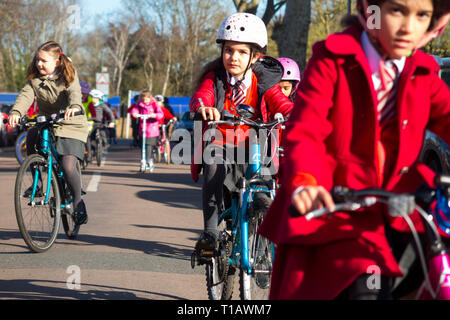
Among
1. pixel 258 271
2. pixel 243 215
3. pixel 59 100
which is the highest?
pixel 59 100

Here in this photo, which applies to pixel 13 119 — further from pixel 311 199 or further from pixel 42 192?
pixel 311 199

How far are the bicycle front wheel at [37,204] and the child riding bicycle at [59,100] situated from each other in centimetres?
23

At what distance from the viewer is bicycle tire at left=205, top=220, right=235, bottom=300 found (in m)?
4.71

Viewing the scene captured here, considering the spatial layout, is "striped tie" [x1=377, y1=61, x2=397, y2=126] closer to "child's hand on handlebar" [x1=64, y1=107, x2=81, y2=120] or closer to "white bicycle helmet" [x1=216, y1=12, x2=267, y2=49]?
"white bicycle helmet" [x1=216, y1=12, x2=267, y2=49]

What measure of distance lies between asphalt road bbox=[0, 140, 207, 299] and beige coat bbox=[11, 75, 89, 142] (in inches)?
42.8

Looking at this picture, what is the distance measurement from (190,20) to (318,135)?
152 ft

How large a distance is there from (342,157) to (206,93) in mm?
2394

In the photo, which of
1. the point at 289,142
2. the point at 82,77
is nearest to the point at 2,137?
the point at 289,142

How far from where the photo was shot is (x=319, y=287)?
235cm

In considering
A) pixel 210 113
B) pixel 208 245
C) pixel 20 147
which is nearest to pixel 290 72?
pixel 208 245

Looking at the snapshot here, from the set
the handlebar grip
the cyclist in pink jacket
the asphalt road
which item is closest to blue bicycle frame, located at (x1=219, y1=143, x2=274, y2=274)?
the asphalt road

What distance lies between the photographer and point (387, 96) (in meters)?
2.54

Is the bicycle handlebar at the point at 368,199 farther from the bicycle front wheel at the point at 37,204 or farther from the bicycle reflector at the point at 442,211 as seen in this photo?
the bicycle front wheel at the point at 37,204
